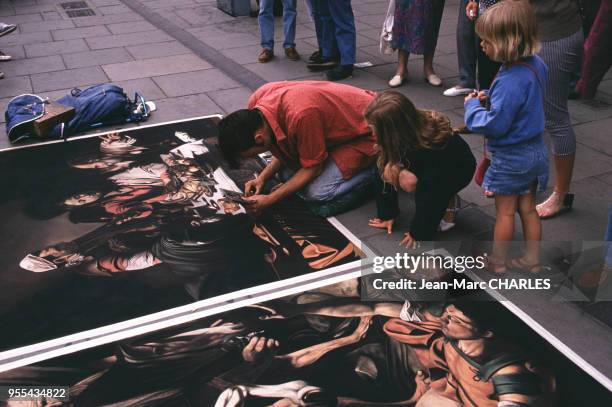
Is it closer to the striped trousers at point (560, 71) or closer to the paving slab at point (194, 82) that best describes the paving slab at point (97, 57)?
the paving slab at point (194, 82)

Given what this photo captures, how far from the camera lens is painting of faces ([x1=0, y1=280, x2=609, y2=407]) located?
187cm

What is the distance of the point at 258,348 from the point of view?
2.08 m

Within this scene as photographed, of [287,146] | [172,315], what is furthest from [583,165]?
[172,315]

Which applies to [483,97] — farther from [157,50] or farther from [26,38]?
[26,38]

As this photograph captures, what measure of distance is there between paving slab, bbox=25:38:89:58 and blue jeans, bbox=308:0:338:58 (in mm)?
2550

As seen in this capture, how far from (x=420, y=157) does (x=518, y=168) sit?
1.36 ft

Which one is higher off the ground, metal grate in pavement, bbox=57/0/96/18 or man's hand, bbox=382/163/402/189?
man's hand, bbox=382/163/402/189

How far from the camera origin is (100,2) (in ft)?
27.8

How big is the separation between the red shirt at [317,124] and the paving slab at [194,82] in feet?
6.77

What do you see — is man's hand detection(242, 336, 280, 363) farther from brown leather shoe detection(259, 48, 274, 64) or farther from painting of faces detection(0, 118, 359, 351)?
brown leather shoe detection(259, 48, 274, 64)

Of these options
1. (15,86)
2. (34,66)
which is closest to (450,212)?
(15,86)

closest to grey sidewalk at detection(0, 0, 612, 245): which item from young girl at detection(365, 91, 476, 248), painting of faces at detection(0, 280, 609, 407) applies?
young girl at detection(365, 91, 476, 248)

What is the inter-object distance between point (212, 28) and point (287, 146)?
14.9 feet

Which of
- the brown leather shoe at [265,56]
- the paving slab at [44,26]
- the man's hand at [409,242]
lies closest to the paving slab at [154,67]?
the brown leather shoe at [265,56]
